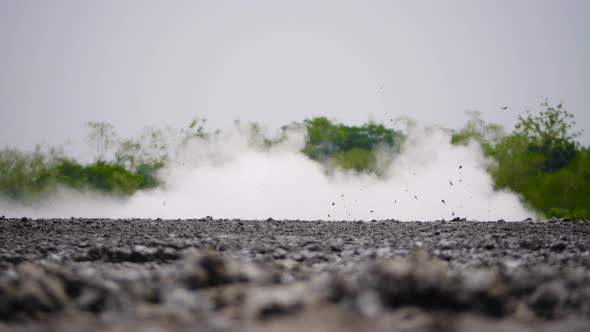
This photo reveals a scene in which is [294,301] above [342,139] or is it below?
below

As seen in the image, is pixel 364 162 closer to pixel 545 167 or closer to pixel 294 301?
pixel 545 167

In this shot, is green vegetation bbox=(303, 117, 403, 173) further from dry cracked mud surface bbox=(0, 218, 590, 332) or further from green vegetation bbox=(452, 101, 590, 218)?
dry cracked mud surface bbox=(0, 218, 590, 332)

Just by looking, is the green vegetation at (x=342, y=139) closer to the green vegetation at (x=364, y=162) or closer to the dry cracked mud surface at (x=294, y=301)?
the green vegetation at (x=364, y=162)

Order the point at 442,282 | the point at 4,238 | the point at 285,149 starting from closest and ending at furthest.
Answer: the point at 442,282
the point at 4,238
the point at 285,149

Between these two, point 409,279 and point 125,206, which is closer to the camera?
point 409,279

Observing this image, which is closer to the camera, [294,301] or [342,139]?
[294,301]

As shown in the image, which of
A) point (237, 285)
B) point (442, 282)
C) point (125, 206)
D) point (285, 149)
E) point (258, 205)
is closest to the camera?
point (442, 282)

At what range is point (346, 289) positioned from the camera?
11.0 feet

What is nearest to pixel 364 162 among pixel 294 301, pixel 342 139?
pixel 342 139

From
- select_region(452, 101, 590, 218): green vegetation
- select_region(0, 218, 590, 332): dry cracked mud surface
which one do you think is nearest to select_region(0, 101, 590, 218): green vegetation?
select_region(452, 101, 590, 218): green vegetation

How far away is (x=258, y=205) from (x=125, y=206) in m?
14.4

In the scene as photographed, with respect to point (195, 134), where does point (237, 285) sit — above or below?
below

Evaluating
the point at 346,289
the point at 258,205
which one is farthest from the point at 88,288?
the point at 258,205

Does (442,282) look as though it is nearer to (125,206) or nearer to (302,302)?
(302,302)
